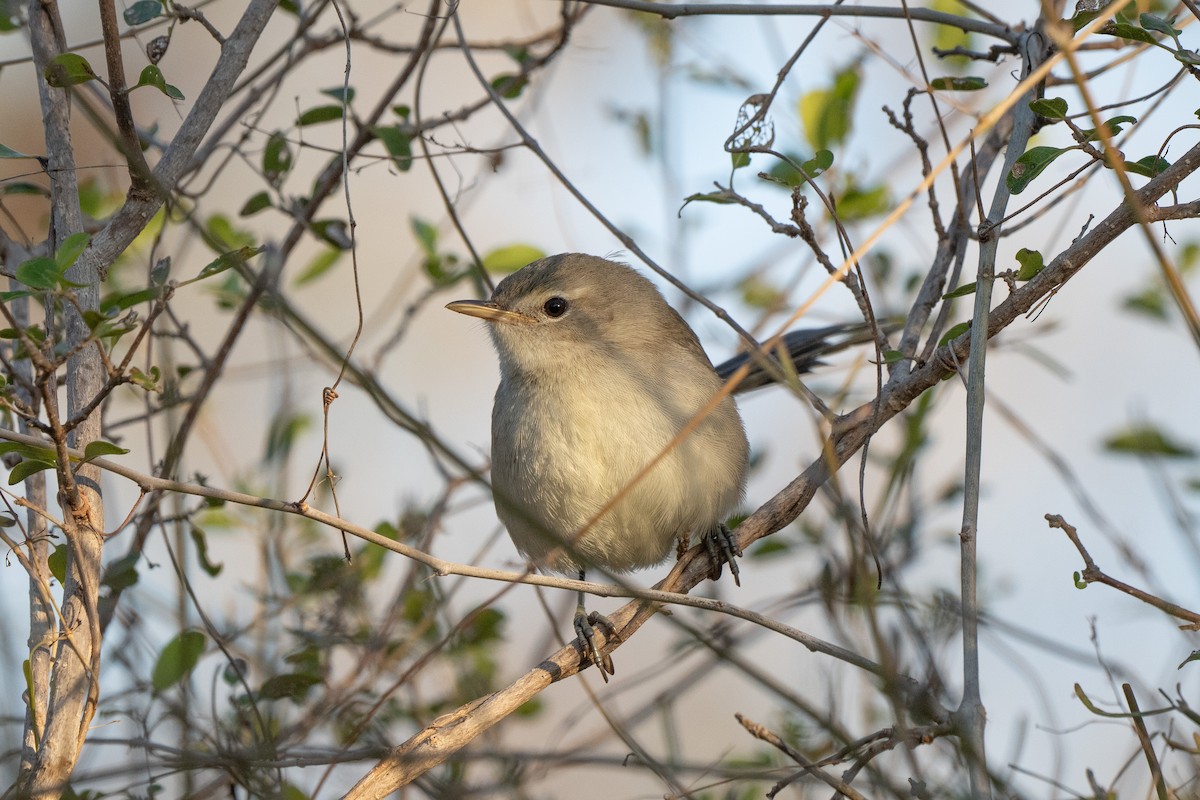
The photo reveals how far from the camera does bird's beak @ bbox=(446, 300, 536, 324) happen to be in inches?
161

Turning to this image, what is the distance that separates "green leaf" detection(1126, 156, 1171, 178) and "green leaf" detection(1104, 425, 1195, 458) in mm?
1088

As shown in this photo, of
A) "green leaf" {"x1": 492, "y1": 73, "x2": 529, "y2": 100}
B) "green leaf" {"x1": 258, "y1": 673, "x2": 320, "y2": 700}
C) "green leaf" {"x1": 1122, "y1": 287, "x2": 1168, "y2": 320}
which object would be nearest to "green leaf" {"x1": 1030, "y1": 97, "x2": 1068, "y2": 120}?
"green leaf" {"x1": 1122, "y1": 287, "x2": 1168, "y2": 320}

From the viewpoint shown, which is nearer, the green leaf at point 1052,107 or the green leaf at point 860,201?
the green leaf at point 1052,107

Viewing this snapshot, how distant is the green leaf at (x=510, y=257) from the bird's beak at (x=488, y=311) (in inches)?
5.3

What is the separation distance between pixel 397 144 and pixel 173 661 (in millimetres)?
1606

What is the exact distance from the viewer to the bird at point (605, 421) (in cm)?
364

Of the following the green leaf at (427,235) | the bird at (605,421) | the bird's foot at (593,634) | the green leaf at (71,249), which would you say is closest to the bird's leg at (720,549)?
the bird at (605,421)

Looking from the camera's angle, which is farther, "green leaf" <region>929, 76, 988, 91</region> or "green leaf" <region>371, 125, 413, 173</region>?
"green leaf" <region>371, 125, 413, 173</region>

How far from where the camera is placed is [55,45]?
2598mm

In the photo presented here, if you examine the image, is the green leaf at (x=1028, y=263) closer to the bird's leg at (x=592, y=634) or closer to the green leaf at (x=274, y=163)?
the bird's leg at (x=592, y=634)

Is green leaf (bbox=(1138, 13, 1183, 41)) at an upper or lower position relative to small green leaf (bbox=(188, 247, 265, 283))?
lower

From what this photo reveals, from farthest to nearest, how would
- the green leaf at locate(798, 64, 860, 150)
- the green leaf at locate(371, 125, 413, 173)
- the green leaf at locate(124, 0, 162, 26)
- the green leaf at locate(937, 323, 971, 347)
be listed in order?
the green leaf at locate(798, 64, 860, 150) → the green leaf at locate(371, 125, 413, 173) → the green leaf at locate(124, 0, 162, 26) → the green leaf at locate(937, 323, 971, 347)

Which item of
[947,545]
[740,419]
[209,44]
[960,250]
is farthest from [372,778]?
[209,44]

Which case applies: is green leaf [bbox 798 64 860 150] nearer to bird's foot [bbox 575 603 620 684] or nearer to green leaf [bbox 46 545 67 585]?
bird's foot [bbox 575 603 620 684]
